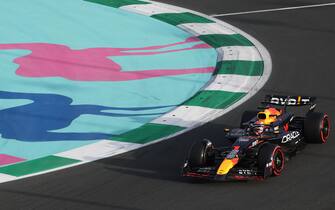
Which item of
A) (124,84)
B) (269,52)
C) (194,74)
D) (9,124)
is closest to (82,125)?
(9,124)

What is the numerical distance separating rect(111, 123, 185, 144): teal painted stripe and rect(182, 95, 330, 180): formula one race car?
4.40 feet

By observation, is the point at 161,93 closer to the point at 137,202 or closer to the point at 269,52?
the point at 269,52

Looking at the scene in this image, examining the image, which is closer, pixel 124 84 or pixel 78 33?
pixel 124 84

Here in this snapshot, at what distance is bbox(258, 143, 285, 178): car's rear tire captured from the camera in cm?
1052

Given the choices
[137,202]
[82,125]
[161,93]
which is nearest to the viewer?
[137,202]

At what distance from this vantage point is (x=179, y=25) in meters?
19.0

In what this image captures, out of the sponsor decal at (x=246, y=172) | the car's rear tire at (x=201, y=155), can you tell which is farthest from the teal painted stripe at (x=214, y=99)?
the sponsor decal at (x=246, y=172)

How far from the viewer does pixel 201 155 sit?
11.0 meters

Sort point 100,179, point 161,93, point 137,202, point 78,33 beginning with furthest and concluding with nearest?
point 78,33, point 161,93, point 100,179, point 137,202

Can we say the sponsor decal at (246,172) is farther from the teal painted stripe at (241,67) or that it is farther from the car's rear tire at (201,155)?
the teal painted stripe at (241,67)

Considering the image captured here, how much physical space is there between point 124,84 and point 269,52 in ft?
10.5

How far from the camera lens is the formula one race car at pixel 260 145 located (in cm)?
1059

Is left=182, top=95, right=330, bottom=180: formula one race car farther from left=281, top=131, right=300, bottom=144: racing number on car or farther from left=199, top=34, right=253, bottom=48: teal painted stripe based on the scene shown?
left=199, top=34, right=253, bottom=48: teal painted stripe

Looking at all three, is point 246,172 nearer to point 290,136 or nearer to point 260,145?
point 260,145
